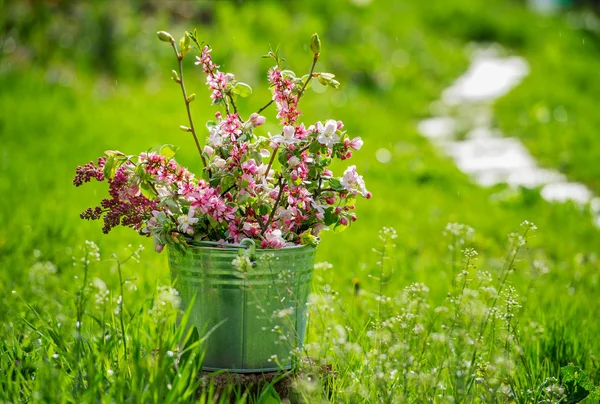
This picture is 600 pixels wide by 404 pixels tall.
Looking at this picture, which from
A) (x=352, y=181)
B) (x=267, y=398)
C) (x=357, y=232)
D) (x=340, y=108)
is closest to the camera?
(x=267, y=398)

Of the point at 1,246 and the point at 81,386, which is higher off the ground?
the point at 1,246

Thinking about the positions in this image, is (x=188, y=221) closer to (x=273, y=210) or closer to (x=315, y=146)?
(x=273, y=210)

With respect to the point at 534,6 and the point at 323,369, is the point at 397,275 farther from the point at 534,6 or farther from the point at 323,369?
the point at 534,6

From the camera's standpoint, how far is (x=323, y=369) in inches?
91.2

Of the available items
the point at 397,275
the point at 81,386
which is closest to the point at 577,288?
the point at 397,275

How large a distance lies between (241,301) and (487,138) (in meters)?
6.00

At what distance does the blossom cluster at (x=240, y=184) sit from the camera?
225 cm

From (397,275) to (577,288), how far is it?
96 cm

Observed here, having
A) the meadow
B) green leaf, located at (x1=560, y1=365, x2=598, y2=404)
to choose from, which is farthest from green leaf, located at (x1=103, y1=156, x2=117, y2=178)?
green leaf, located at (x1=560, y1=365, x2=598, y2=404)

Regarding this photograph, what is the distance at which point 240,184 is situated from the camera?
224 cm

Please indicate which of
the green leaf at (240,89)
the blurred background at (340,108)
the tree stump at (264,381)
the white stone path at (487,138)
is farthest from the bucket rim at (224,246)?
the white stone path at (487,138)

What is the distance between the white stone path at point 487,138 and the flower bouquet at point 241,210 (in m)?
3.55

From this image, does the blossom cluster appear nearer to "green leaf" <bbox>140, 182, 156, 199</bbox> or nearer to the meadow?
"green leaf" <bbox>140, 182, 156, 199</bbox>

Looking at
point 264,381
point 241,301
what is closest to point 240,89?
point 241,301
